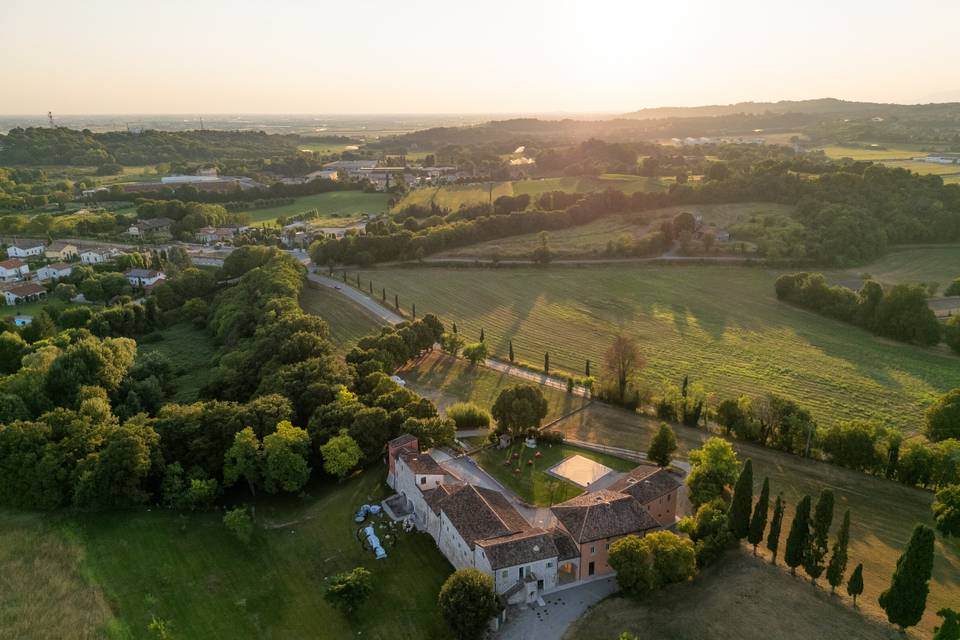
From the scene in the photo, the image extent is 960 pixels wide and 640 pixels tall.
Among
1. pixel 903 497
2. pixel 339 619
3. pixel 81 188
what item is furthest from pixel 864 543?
pixel 81 188

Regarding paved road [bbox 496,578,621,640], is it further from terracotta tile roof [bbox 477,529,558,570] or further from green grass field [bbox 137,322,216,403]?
green grass field [bbox 137,322,216,403]

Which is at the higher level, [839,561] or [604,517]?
[839,561]

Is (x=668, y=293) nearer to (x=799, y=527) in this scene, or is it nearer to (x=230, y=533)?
(x=799, y=527)

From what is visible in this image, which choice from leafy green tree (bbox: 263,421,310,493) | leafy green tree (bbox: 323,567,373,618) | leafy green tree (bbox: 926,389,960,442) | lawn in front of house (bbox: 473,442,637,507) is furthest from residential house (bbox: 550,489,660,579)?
leafy green tree (bbox: 926,389,960,442)

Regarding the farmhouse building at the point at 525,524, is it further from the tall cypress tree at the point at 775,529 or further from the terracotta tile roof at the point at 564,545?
the tall cypress tree at the point at 775,529

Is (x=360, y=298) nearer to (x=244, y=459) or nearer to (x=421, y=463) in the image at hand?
(x=244, y=459)

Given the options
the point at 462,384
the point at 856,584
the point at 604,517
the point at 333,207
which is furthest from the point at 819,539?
the point at 333,207

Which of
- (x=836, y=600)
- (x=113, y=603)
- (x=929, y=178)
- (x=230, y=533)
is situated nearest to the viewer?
(x=836, y=600)

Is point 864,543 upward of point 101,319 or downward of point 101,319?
downward
